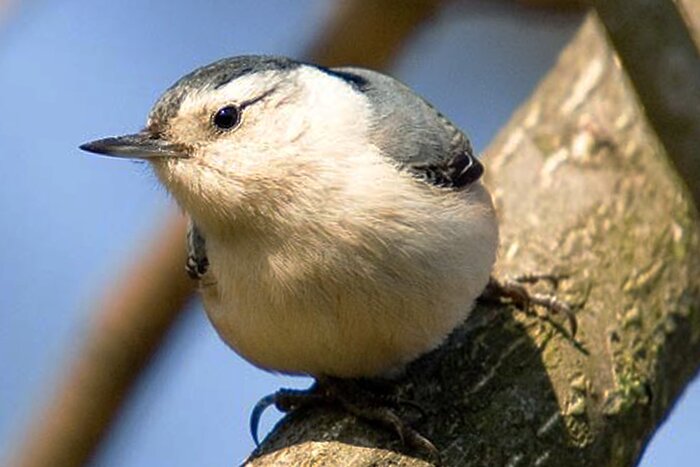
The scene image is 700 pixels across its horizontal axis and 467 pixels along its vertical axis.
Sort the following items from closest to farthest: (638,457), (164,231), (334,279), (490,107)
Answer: (334,279), (638,457), (164,231), (490,107)

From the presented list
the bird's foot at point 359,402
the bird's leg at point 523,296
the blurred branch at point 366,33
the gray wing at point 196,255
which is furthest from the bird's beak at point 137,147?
the blurred branch at point 366,33

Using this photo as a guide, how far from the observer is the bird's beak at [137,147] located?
200cm

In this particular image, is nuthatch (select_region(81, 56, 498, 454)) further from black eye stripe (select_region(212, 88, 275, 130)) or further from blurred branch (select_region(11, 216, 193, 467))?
blurred branch (select_region(11, 216, 193, 467))

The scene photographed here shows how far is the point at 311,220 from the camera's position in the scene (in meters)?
1.95

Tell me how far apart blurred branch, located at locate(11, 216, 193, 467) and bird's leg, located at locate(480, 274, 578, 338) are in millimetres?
823

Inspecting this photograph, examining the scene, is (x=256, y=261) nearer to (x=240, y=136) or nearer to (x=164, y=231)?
(x=240, y=136)

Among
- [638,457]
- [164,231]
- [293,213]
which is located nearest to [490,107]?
[164,231]

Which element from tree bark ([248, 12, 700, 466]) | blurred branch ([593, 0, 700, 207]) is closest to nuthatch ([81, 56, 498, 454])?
tree bark ([248, 12, 700, 466])

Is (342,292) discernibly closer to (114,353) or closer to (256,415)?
(256,415)

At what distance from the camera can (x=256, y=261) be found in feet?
6.41

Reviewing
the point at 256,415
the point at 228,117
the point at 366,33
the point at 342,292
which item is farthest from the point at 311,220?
the point at 366,33

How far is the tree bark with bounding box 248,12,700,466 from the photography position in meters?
2.06

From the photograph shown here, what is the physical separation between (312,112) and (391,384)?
1.58 ft

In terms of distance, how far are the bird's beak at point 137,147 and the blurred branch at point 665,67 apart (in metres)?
0.93
